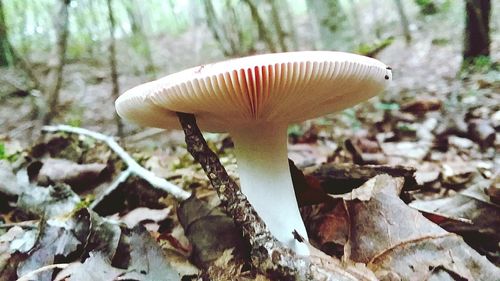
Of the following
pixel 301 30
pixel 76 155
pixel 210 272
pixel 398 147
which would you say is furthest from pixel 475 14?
pixel 301 30

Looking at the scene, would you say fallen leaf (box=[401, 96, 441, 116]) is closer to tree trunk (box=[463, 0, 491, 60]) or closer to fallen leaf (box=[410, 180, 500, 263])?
tree trunk (box=[463, 0, 491, 60])

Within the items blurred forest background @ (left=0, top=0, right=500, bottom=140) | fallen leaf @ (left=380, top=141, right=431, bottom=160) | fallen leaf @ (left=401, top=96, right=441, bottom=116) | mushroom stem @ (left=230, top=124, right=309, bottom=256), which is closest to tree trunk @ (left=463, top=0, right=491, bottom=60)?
blurred forest background @ (left=0, top=0, right=500, bottom=140)

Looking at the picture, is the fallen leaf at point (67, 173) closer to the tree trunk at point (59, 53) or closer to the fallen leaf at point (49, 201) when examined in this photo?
the fallen leaf at point (49, 201)

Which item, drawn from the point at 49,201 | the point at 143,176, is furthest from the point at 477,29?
the point at 49,201

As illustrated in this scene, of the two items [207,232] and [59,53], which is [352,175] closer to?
[207,232]

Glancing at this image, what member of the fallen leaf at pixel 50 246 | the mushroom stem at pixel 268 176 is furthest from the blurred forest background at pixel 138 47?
the mushroom stem at pixel 268 176

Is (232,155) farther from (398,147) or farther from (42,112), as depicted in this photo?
(42,112)
